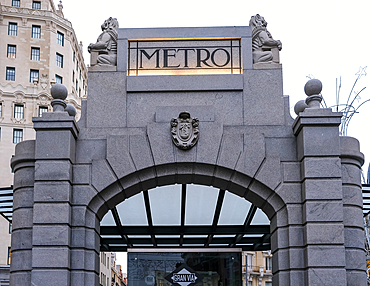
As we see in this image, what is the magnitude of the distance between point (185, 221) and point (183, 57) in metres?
5.77

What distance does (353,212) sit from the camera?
12594 mm

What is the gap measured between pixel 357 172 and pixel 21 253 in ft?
25.8

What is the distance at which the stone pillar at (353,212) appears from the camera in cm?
1226

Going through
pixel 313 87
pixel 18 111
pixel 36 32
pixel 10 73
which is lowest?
pixel 313 87

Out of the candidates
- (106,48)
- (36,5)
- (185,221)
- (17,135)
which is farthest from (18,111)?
(106,48)

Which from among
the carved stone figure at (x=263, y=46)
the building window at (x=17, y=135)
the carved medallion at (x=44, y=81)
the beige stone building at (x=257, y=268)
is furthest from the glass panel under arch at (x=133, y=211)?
the beige stone building at (x=257, y=268)

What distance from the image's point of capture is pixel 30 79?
66.8 m

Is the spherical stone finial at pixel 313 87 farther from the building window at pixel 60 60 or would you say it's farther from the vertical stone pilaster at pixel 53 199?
the building window at pixel 60 60

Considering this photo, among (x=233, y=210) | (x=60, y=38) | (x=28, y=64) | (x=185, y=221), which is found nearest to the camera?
(x=233, y=210)

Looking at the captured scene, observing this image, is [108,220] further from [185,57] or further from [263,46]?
[263,46]

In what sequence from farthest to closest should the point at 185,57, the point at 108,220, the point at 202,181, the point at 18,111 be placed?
the point at 18,111, the point at 108,220, the point at 185,57, the point at 202,181

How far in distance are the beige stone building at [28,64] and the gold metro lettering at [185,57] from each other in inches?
1979

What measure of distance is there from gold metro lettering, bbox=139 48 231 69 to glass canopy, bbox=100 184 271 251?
3.22m

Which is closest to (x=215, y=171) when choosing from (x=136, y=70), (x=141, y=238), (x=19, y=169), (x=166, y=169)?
(x=166, y=169)
